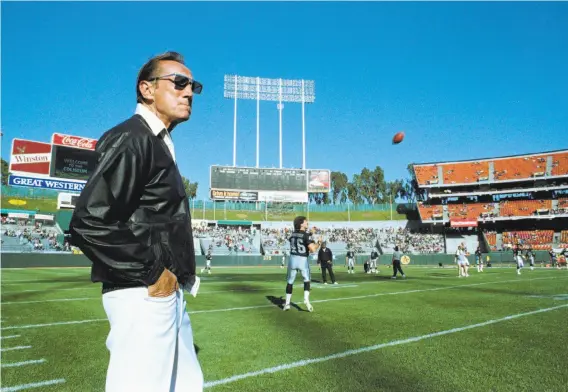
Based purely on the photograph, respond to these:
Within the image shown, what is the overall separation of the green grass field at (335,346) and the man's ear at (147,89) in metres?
3.16

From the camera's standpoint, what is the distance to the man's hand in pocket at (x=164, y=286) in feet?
5.92

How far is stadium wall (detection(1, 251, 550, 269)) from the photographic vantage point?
31.6 meters

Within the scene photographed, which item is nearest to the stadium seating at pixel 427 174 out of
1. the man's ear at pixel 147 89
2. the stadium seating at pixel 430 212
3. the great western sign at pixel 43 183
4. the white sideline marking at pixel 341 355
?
the stadium seating at pixel 430 212

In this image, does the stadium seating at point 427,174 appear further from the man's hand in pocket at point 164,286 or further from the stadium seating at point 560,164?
the man's hand in pocket at point 164,286

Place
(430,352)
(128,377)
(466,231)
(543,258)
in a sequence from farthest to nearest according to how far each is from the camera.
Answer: (466,231)
(543,258)
(430,352)
(128,377)

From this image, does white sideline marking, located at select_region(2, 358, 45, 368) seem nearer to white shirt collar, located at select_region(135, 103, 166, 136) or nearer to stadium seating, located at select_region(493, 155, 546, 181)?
white shirt collar, located at select_region(135, 103, 166, 136)

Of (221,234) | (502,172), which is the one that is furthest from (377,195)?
(221,234)

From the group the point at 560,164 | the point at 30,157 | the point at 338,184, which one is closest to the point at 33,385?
the point at 30,157

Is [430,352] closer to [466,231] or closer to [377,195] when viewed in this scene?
[466,231]

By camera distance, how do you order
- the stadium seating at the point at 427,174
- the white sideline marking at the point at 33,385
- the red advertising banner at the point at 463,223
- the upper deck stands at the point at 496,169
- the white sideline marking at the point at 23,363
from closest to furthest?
the white sideline marking at the point at 33,385
the white sideline marking at the point at 23,363
the red advertising banner at the point at 463,223
the upper deck stands at the point at 496,169
the stadium seating at the point at 427,174

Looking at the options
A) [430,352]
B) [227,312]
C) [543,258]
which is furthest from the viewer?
[543,258]

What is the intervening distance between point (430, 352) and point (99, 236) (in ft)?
16.9

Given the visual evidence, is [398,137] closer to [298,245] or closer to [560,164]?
[298,245]

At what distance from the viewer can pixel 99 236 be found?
5.62 ft
